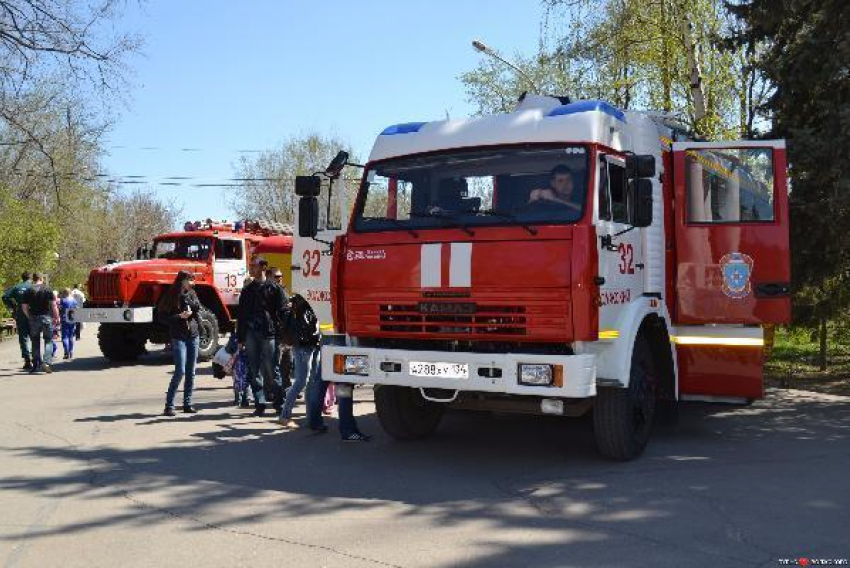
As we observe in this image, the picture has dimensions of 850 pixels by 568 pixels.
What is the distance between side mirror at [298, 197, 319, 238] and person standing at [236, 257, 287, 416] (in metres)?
1.88

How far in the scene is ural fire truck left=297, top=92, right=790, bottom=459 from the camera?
5.65 metres

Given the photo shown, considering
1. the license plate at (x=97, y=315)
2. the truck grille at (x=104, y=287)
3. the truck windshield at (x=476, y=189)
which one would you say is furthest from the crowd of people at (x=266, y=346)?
the truck grille at (x=104, y=287)

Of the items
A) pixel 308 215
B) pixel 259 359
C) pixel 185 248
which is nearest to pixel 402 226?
pixel 308 215

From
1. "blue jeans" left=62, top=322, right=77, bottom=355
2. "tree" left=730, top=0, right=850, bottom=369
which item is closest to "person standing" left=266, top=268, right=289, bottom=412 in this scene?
"tree" left=730, top=0, right=850, bottom=369

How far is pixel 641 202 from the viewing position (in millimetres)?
6066

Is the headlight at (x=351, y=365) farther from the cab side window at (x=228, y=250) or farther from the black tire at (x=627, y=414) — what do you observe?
the cab side window at (x=228, y=250)

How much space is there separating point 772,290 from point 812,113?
14.8 feet

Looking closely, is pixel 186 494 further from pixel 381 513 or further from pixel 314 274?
pixel 314 274

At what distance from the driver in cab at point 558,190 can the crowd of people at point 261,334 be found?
308 centimetres

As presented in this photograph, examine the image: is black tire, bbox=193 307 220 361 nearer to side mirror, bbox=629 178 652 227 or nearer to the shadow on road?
the shadow on road

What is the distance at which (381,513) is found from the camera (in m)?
4.99

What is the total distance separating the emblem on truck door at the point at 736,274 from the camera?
7.04 metres

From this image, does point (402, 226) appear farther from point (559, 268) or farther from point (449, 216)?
point (559, 268)

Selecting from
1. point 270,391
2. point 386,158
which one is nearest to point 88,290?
point 270,391
